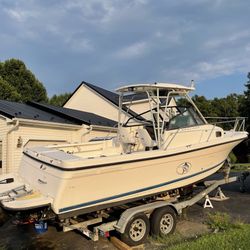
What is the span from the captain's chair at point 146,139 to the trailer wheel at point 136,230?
6.18ft

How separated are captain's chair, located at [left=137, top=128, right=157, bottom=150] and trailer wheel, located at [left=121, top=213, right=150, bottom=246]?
A: 1.88 metres

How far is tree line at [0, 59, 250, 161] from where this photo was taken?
3388cm

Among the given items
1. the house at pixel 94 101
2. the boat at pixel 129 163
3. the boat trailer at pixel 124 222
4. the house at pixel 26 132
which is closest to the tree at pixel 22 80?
the house at pixel 94 101

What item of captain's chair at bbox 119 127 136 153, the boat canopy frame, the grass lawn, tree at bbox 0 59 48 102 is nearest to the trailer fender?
the grass lawn

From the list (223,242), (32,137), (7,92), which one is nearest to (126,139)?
(223,242)

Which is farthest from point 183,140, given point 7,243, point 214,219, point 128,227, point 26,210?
point 7,243

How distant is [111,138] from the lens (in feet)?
30.1

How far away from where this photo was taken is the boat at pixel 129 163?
5785 millimetres

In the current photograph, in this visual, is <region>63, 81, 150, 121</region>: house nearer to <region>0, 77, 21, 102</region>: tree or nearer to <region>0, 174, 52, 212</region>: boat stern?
<region>0, 77, 21, 102</region>: tree

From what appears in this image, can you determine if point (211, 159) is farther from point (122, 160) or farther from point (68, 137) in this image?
point (68, 137)

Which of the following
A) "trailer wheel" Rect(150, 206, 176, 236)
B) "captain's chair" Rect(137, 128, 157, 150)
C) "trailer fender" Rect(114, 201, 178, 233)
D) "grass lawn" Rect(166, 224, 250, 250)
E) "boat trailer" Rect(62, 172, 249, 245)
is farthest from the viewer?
"captain's chair" Rect(137, 128, 157, 150)

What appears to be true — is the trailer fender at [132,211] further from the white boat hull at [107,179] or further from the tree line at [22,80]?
the tree line at [22,80]

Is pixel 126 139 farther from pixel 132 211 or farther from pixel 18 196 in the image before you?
pixel 18 196

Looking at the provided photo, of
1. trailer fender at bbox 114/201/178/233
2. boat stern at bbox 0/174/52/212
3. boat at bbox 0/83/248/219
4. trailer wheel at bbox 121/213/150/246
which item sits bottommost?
trailer wheel at bbox 121/213/150/246
